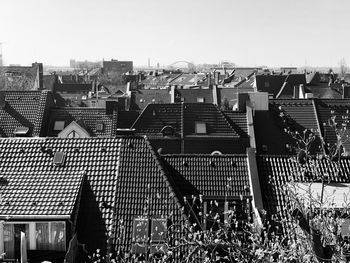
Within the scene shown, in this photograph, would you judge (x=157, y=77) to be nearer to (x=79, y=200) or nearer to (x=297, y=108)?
(x=297, y=108)

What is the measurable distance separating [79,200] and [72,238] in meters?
1.69

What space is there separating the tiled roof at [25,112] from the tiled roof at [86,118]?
61cm

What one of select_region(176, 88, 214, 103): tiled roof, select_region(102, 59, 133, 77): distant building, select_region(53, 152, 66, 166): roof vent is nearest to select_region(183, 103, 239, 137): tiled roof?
select_region(53, 152, 66, 166): roof vent

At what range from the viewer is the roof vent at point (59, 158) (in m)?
20.1

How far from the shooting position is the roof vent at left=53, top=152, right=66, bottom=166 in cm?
2009

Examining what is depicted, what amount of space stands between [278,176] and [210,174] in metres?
2.47

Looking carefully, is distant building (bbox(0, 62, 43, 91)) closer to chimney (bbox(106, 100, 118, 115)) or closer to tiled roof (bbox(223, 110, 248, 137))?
chimney (bbox(106, 100, 118, 115))

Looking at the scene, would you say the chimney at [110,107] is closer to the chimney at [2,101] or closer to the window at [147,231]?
the chimney at [2,101]

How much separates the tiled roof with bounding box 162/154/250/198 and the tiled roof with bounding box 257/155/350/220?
663 mm

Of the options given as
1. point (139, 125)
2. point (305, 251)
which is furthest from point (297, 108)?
point (305, 251)

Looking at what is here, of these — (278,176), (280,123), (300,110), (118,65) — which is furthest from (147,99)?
(118,65)

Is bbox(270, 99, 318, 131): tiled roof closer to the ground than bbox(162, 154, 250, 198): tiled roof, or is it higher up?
higher up

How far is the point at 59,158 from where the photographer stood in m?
20.2

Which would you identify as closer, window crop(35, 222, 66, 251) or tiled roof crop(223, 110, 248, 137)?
window crop(35, 222, 66, 251)
